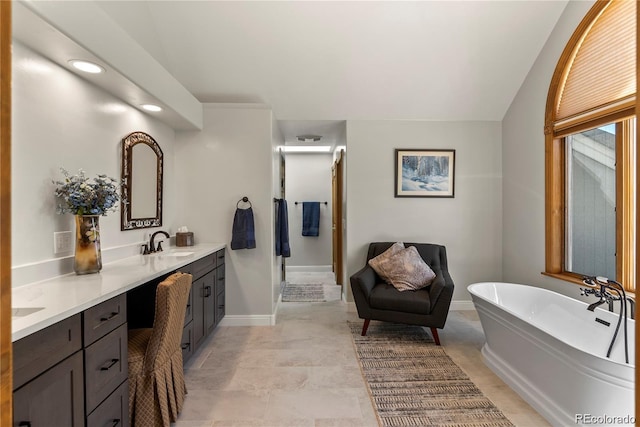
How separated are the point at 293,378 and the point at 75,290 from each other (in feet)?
5.09

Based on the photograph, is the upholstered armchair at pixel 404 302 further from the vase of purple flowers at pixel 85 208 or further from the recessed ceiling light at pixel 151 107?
the recessed ceiling light at pixel 151 107

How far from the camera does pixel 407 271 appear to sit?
322 cm

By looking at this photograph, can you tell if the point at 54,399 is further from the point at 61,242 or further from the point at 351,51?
the point at 351,51

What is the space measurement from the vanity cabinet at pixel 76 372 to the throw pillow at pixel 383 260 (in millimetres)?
2402

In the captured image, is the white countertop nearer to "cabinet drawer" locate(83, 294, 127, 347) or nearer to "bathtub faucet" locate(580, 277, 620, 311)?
"cabinet drawer" locate(83, 294, 127, 347)

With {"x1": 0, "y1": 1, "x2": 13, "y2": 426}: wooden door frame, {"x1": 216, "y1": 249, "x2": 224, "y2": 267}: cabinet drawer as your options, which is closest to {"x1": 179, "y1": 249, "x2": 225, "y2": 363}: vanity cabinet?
{"x1": 216, "y1": 249, "x2": 224, "y2": 267}: cabinet drawer

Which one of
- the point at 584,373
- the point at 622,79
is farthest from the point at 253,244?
the point at 622,79

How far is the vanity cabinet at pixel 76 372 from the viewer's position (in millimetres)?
1028

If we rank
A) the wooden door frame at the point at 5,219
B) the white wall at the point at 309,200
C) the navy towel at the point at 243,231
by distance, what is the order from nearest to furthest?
the wooden door frame at the point at 5,219, the navy towel at the point at 243,231, the white wall at the point at 309,200

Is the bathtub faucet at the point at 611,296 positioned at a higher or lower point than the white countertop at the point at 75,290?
lower

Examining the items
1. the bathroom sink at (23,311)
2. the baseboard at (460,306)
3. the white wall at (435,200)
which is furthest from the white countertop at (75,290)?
the baseboard at (460,306)

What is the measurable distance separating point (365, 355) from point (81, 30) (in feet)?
9.64

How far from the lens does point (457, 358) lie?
2656mm

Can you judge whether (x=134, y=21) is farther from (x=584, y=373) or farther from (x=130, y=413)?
(x=584, y=373)
